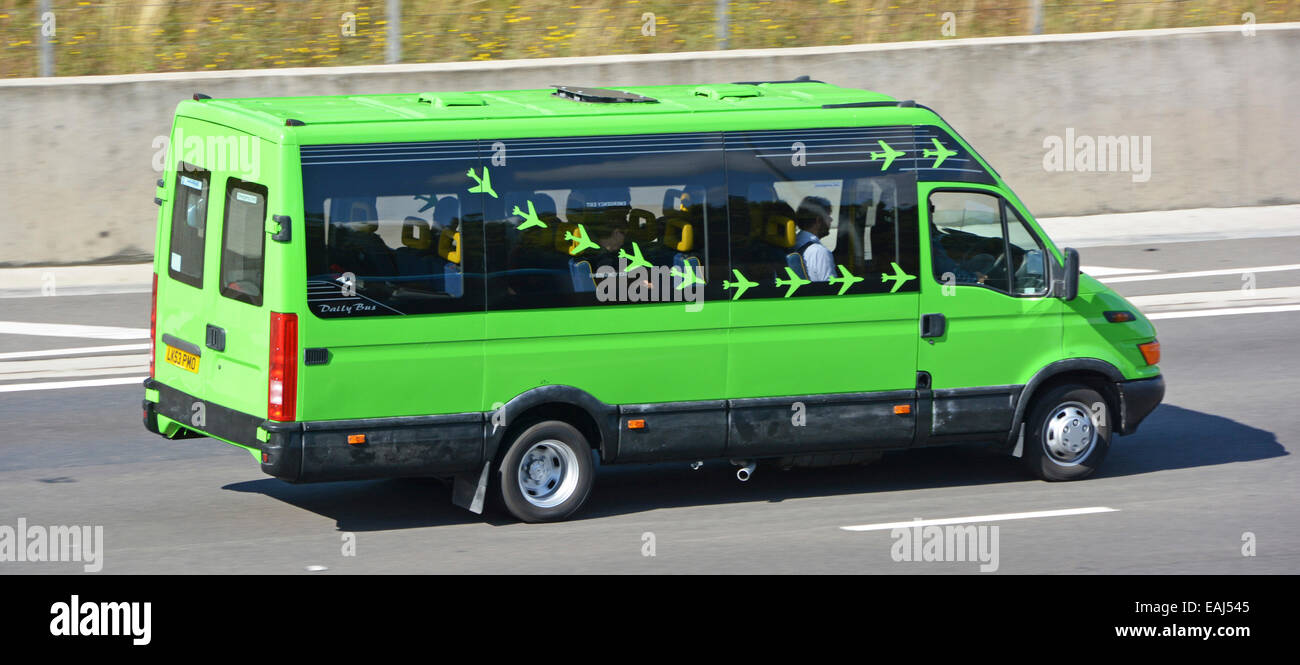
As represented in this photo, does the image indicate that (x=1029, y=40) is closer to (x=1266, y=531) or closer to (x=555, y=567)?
(x=1266, y=531)

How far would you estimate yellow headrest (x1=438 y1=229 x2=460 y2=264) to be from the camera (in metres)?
9.06

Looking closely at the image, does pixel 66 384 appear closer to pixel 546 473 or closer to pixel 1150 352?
pixel 546 473

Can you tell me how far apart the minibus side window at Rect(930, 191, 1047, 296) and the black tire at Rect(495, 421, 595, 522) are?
236cm

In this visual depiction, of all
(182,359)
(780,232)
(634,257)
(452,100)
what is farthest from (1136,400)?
(182,359)

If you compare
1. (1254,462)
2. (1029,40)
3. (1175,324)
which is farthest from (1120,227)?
(1254,462)

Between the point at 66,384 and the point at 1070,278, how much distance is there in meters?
7.41

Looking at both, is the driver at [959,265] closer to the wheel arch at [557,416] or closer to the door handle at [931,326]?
the door handle at [931,326]

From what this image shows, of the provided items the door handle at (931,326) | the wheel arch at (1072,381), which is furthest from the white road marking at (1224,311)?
the door handle at (931,326)

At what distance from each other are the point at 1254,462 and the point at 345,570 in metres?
6.11

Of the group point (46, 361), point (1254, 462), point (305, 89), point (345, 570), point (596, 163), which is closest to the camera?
point (345, 570)

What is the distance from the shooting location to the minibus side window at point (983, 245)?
1010 cm

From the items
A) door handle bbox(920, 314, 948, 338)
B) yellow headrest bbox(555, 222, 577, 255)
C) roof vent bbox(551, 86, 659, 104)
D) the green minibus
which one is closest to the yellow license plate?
the green minibus

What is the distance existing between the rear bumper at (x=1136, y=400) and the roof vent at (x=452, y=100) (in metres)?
4.32

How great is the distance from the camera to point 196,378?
9570mm
